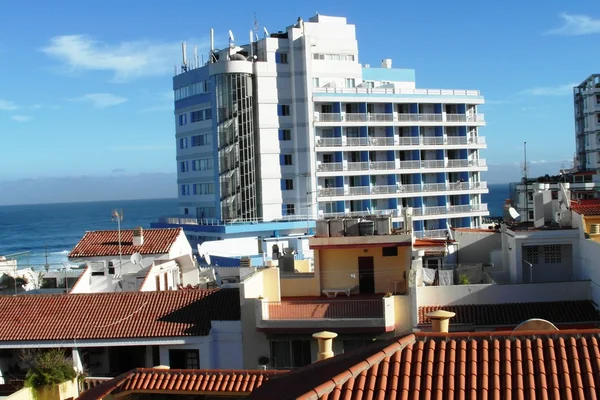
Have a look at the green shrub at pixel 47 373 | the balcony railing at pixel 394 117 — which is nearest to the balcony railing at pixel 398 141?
the balcony railing at pixel 394 117

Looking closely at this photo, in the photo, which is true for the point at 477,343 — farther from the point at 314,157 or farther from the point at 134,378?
the point at 314,157

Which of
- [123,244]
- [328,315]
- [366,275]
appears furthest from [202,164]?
[328,315]

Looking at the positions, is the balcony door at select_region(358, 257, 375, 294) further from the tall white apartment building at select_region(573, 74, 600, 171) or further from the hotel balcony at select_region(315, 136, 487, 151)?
the tall white apartment building at select_region(573, 74, 600, 171)

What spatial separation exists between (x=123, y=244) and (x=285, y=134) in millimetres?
37417

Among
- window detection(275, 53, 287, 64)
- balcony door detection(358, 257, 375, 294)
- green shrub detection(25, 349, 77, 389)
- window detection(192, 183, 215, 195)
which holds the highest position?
window detection(275, 53, 287, 64)

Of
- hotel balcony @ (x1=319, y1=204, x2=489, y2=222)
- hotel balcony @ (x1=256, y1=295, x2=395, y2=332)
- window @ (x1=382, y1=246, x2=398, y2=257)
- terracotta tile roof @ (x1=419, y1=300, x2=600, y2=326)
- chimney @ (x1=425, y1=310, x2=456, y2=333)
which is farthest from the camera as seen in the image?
hotel balcony @ (x1=319, y1=204, x2=489, y2=222)

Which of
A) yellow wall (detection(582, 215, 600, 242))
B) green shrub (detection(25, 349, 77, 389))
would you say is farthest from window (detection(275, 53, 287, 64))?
green shrub (detection(25, 349, 77, 389))

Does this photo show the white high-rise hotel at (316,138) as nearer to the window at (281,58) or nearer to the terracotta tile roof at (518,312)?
the window at (281,58)

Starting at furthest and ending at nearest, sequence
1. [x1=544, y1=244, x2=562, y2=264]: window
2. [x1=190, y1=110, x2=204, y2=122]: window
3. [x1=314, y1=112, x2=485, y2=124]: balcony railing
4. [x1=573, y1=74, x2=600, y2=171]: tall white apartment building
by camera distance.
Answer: [x1=573, y1=74, x2=600, y2=171]: tall white apartment building → [x1=190, y1=110, x2=204, y2=122]: window → [x1=314, y1=112, x2=485, y2=124]: balcony railing → [x1=544, y1=244, x2=562, y2=264]: window

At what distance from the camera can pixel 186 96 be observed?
263 ft

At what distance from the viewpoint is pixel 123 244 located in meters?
42.1

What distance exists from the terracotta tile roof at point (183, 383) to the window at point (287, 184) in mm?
57433

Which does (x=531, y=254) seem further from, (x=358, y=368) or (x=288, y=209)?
(x=288, y=209)

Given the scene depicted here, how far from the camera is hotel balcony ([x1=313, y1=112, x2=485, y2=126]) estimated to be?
77.4m
